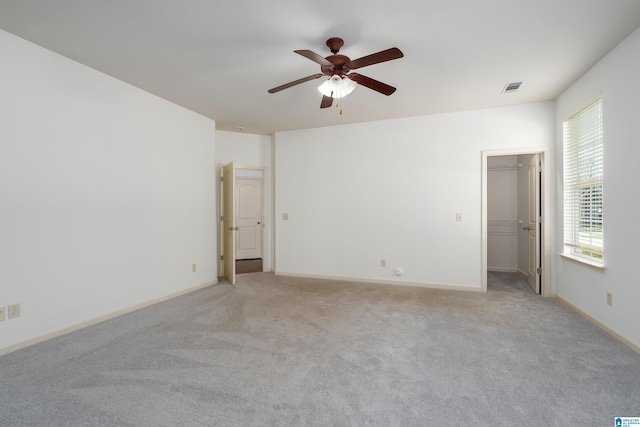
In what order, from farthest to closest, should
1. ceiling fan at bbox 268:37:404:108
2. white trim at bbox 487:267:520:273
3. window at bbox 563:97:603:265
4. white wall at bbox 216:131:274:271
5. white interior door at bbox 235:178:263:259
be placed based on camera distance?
white interior door at bbox 235:178:263:259 < white trim at bbox 487:267:520:273 < white wall at bbox 216:131:274:271 < window at bbox 563:97:603:265 < ceiling fan at bbox 268:37:404:108

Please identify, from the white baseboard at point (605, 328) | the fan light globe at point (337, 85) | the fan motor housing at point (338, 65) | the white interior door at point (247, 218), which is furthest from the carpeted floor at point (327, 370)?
the white interior door at point (247, 218)

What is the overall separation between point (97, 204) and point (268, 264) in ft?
10.3

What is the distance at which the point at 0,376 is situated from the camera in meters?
2.13

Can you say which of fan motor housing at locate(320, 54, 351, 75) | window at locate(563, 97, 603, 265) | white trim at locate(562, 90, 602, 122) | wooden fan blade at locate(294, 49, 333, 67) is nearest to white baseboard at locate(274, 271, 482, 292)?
window at locate(563, 97, 603, 265)

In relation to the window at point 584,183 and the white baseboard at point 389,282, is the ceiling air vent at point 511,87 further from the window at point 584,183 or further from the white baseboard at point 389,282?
the white baseboard at point 389,282

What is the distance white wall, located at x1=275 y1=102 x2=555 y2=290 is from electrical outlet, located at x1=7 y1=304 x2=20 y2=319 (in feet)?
11.4

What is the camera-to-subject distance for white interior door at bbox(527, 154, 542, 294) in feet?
13.6

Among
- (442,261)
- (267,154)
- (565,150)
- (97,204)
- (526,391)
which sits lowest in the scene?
(526,391)

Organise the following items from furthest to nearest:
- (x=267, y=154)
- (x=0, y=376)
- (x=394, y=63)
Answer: (x=267, y=154), (x=394, y=63), (x=0, y=376)

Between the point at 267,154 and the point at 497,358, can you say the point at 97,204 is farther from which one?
the point at 497,358

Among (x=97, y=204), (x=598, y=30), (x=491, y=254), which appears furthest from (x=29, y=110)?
(x=491, y=254)

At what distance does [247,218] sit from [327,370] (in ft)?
18.3

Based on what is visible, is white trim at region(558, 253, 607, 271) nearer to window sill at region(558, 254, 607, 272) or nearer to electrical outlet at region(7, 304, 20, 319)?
window sill at region(558, 254, 607, 272)

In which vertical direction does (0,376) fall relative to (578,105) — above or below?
below
